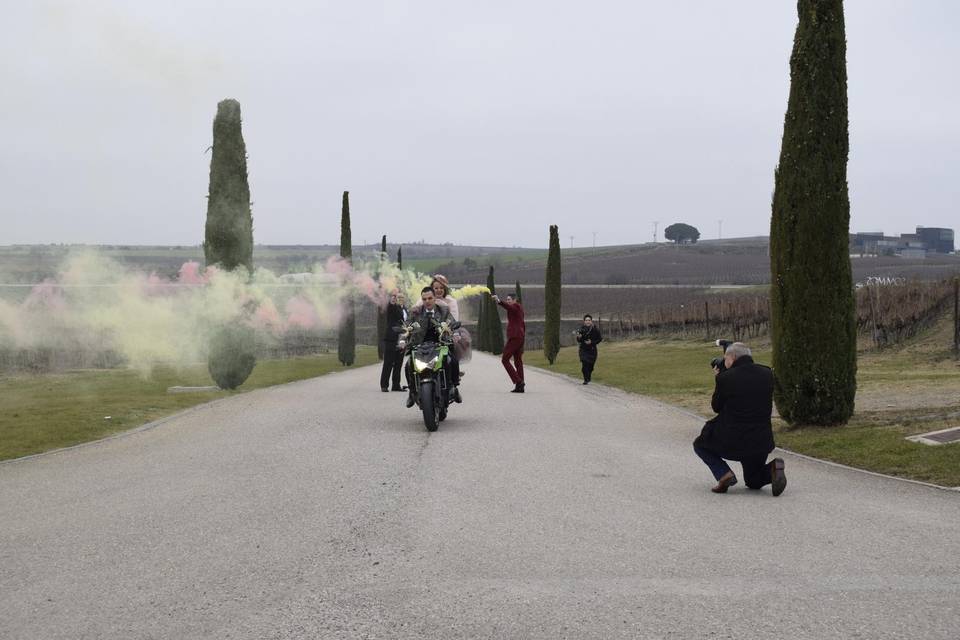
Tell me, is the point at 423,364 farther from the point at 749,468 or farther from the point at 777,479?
the point at 777,479

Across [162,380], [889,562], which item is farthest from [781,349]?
[162,380]

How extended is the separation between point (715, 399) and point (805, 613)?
483cm

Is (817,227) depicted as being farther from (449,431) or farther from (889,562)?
(889,562)

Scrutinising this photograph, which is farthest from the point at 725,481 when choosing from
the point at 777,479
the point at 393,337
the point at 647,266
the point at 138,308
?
the point at 647,266

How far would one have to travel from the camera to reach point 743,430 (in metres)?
10.4

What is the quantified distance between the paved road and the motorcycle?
4.80 ft

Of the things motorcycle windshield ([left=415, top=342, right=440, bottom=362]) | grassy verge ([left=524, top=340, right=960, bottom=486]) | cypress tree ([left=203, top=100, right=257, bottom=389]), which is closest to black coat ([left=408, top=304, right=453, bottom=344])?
motorcycle windshield ([left=415, top=342, right=440, bottom=362])

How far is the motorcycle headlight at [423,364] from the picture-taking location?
621 inches

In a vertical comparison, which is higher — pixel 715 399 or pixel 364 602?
pixel 715 399

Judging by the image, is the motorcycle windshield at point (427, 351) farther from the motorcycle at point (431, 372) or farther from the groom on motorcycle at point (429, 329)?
the groom on motorcycle at point (429, 329)

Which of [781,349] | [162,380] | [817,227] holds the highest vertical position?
[817,227]

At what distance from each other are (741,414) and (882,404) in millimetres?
10081

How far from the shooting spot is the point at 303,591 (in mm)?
6496

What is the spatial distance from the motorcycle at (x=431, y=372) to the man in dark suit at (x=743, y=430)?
5.77m
